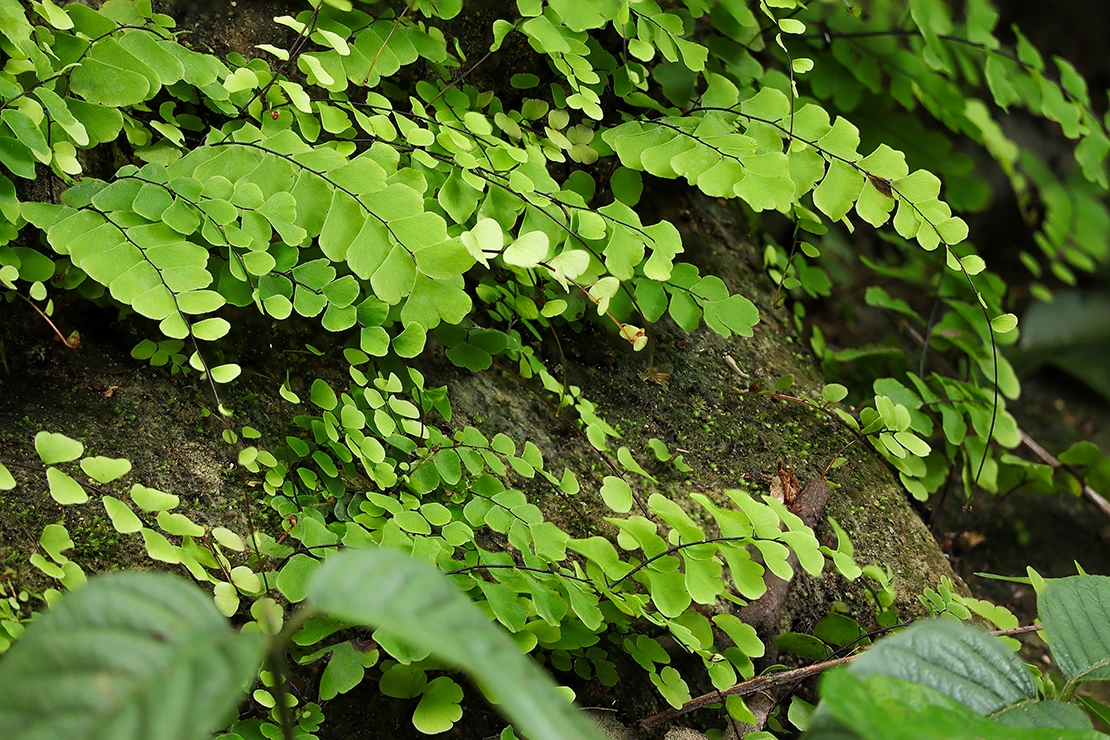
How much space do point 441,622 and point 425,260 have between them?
23.1 inches

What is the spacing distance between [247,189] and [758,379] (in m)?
1.02

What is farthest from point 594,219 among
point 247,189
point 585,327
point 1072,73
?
point 1072,73

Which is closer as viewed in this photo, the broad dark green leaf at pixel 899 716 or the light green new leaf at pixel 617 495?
the broad dark green leaf at pixel 899 716

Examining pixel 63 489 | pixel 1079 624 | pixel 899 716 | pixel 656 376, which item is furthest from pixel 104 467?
pixel 1079 624

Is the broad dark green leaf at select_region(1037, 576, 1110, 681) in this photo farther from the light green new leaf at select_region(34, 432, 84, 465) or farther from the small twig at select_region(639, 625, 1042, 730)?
the light green new leaf at select_region(34, 432, 84, 465)

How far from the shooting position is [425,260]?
1.03 m

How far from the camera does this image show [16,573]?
96 cm

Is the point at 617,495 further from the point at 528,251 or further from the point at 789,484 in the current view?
the point at 789,484

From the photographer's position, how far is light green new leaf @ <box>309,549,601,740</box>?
50 cm

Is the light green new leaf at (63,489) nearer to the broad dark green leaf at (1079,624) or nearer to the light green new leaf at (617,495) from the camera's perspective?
the light green new leaf at (617,495)

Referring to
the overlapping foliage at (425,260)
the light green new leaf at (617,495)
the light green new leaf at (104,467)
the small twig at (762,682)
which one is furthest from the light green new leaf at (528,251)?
the small twig at (762,682)

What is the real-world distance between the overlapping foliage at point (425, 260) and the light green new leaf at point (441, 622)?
35cm

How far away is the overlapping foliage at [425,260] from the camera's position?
1000 mm

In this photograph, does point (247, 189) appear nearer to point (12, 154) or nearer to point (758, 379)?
point (12, 154)
